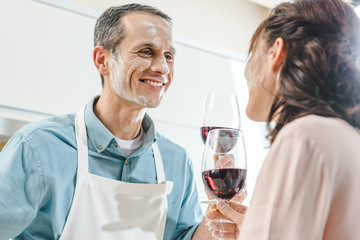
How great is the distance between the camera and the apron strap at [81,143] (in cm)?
132

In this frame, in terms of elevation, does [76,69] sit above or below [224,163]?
below

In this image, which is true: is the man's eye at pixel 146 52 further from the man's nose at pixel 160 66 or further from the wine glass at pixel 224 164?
the wine glass at pixel 224 164

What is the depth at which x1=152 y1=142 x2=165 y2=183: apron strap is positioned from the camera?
1.48 meters

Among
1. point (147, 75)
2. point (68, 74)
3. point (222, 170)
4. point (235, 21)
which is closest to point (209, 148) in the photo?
point (222, 170)

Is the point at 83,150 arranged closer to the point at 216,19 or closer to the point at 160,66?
the point at 160,66

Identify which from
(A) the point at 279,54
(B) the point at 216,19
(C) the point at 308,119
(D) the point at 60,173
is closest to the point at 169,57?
(D) the point at 60,173

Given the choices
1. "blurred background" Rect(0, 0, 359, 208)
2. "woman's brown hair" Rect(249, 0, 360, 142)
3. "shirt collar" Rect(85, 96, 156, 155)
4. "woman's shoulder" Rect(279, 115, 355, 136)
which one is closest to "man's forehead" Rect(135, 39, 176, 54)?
"shirt collar" Rect(85, 96, 156, 155)

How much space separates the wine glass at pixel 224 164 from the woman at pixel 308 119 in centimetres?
10

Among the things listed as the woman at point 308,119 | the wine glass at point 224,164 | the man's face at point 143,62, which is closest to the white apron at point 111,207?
the man's face at point 143,62

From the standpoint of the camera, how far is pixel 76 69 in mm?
1939

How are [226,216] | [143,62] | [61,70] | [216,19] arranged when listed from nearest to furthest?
[226,216] → [143,62] → [61,70] → [216,19]

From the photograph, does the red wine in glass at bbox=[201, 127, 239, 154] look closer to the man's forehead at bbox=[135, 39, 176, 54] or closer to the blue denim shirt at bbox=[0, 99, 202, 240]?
the blue denim shirt at bbox=[0, 99, 202, 240]

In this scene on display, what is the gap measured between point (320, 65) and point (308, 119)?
15 centimetres

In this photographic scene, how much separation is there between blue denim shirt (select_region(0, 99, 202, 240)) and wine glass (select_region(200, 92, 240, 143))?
32cm
